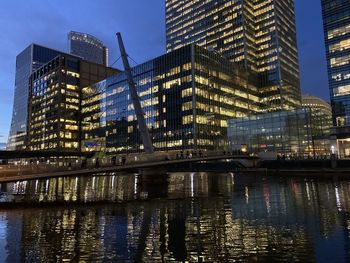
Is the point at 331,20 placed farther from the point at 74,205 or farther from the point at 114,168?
the point at 74,205

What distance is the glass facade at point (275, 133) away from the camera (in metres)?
118

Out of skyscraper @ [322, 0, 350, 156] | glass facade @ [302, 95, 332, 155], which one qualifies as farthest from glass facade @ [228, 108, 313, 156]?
skyscraper @ [322, 0, 350, 156]

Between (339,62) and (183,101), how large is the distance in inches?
2538

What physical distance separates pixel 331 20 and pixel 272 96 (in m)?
79.3

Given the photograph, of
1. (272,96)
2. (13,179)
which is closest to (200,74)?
(272,96)

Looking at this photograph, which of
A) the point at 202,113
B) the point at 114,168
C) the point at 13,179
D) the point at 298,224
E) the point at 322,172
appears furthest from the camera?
the point at 202,113

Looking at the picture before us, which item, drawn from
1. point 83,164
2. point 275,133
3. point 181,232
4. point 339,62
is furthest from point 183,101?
point 181,232

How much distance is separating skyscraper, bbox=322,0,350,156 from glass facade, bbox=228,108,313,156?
10.1 metres

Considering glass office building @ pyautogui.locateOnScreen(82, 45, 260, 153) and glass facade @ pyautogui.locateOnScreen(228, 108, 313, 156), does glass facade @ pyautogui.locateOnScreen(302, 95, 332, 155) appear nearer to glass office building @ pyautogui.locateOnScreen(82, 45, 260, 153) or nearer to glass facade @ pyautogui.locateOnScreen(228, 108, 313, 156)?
glass facade @ pyautogui.locateOnScreen(228, 108, 313, 156)

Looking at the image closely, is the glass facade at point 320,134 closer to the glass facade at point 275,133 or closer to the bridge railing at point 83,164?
the glass facade at point 275,133

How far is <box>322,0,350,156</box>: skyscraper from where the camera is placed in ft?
358

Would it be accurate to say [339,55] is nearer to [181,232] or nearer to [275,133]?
[275,133]

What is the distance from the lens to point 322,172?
82.4 meters

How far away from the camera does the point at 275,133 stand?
4931 inches
